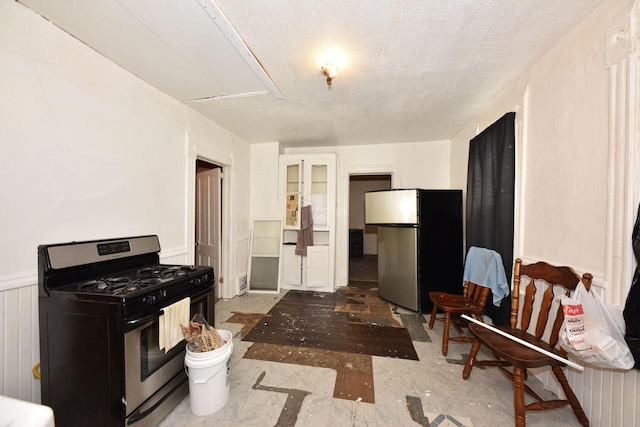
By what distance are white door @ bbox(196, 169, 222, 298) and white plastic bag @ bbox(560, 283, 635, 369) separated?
357 centimetres

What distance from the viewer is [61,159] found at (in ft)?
4.75

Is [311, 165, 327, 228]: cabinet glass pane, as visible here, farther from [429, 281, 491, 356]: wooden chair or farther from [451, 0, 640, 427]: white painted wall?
[451, 0, 640, 427]: white painted wall

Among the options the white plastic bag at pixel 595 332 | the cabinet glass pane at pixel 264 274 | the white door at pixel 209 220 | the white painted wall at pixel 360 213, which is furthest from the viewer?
the white painted wall at pixel 360 213

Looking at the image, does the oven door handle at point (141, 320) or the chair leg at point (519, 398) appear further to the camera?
the chair leg at point (519, 398)

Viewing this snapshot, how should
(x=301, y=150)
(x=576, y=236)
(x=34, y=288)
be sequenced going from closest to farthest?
1. (x=34, y=288)
2. (x=576, y=236)
3. (x=301, y=150)

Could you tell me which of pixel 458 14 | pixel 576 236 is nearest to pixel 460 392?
pixel 576 236

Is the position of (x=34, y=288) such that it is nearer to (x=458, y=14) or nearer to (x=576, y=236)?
(x=458, y=14)

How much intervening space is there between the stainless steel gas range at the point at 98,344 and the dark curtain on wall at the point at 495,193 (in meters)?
2.71

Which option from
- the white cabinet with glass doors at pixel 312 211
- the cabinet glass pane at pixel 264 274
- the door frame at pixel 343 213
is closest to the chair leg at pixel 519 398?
the white cabinet with glass doors at pixel 312 211

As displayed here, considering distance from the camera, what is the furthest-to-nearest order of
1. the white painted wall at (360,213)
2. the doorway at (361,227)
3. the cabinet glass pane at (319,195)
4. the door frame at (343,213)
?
the white painted wall at (360,213)
the doorway at (361,227)
the door frame at (343,213)
the cabinet glass pane at (319,195)

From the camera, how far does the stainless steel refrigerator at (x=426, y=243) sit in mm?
2914

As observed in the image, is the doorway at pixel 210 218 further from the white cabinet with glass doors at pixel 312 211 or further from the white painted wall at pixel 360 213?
the white painted wall at pixel 360 213

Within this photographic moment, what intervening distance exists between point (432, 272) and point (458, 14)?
2565 mm

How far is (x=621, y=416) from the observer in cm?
120
